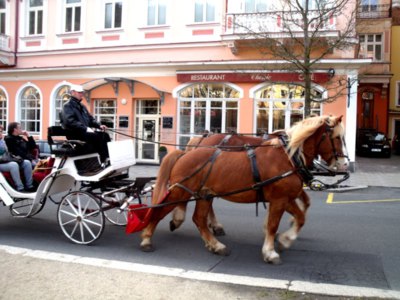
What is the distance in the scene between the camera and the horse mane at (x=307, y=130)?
213 inches

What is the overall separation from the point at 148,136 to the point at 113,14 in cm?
620

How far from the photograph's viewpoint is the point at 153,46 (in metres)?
19.8

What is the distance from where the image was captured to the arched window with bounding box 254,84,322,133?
17938 millimetres

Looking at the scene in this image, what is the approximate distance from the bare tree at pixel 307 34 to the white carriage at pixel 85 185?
Answer: 923 centimetres

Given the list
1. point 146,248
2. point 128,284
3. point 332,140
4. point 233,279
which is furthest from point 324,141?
point 128,284

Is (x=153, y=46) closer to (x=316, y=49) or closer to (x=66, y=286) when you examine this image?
(x=316, y=49)

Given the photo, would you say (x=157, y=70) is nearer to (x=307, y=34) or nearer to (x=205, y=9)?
(x=205, y=9)

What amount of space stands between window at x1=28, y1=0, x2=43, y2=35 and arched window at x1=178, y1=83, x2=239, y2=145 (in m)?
9.07

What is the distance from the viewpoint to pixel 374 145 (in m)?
27.0

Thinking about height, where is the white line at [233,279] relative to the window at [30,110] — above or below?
below

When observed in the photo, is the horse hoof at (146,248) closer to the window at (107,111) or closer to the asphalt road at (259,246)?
the asphalt road at (259,246)

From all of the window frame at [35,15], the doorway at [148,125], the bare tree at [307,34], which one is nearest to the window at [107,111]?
the doorway at [148,125]

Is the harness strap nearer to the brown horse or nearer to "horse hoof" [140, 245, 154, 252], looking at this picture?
the brown horse

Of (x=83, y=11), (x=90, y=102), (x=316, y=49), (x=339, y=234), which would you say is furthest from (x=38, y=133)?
(x=339, y=234)
